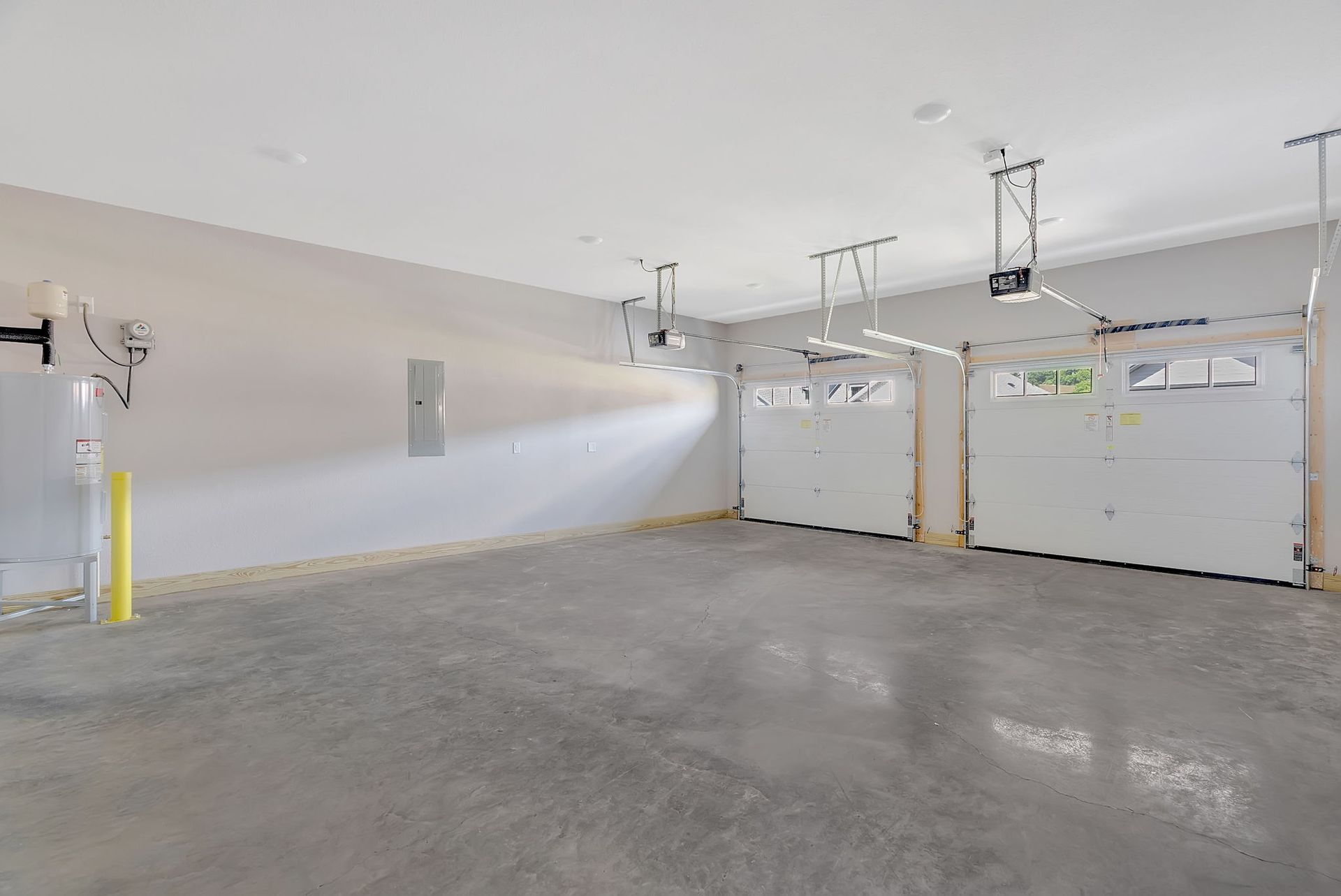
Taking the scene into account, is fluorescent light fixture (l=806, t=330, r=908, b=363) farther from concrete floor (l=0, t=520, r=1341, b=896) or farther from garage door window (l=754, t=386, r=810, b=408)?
concrete floor (l=0, t=520, r=1341, b=896)

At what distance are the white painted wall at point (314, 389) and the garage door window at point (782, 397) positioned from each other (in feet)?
6.64

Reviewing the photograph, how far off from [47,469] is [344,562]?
2.35 m

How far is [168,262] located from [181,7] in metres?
3.27

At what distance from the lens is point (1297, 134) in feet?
12.0

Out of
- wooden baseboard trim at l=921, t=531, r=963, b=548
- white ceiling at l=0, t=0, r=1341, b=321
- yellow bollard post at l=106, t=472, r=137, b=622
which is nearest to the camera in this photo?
white ceiling at l=0, t=0, r=1341, b=321

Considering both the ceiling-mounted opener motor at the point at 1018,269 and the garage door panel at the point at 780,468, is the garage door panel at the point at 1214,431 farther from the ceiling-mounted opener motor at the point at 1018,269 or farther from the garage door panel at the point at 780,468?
the garage door panel at the point at 780,468

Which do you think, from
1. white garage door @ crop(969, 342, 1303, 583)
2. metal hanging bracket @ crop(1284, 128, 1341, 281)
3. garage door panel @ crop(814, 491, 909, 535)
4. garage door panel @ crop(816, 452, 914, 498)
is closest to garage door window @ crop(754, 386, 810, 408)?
garage door panel @ crop(816, 452, 914, 498)

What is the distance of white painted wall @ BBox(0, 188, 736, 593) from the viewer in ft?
16.1

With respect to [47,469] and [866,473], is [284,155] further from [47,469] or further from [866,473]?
[866,473]

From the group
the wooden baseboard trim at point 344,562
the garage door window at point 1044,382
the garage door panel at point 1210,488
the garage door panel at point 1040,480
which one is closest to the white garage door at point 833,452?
the garage door panel at point 1040,480

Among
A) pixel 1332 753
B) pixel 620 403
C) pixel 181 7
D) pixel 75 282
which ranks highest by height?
pixel 181 7

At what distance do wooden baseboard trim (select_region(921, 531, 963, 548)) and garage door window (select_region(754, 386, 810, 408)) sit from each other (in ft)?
7.92

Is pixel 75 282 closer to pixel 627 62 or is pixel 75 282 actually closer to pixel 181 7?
pixel 181 7

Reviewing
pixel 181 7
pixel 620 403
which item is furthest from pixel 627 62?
pixel 620 403
